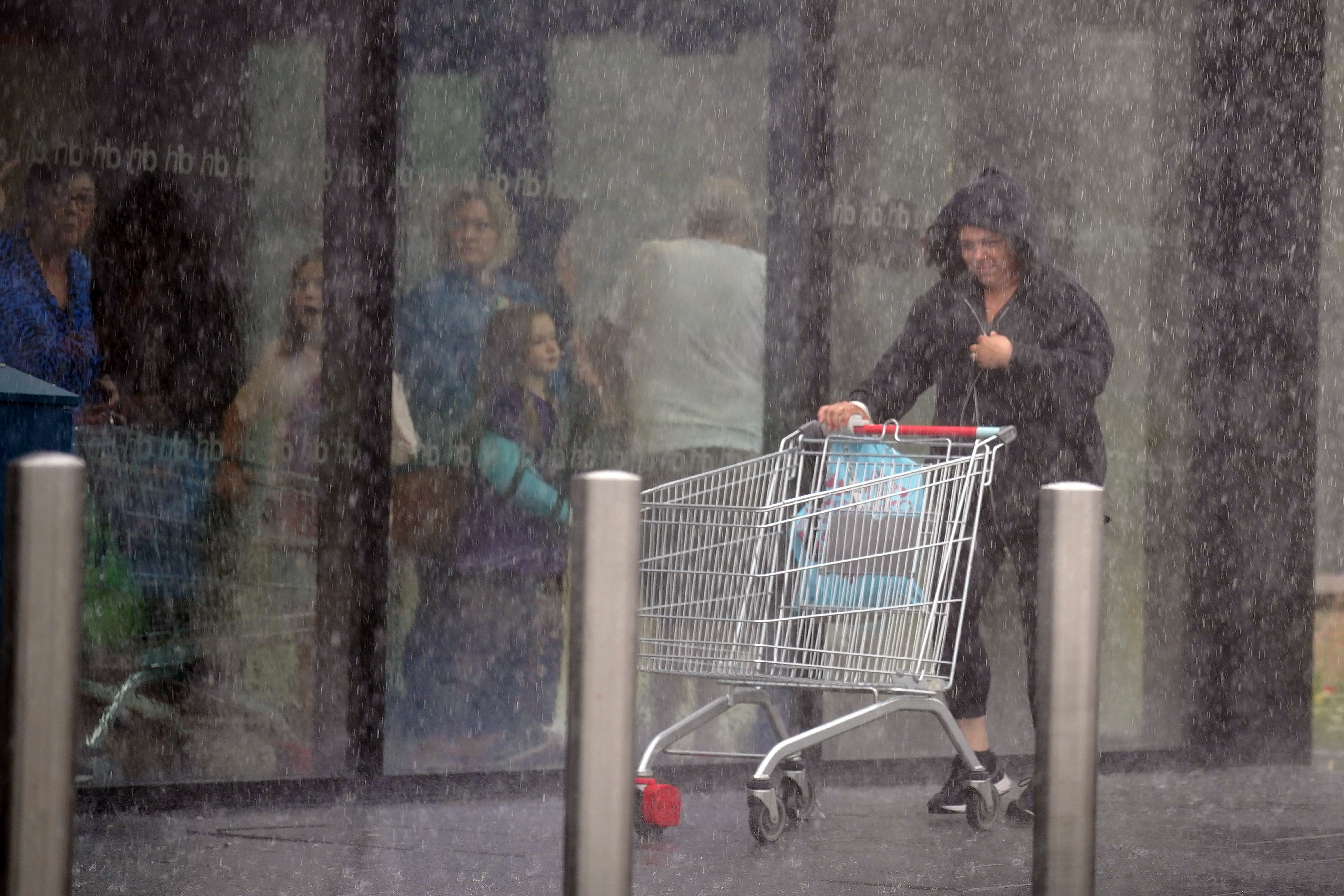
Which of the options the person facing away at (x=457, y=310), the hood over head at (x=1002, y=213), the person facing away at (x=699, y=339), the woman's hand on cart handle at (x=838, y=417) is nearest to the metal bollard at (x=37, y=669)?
the woman's hand on cart handle at (x=838, y=417)

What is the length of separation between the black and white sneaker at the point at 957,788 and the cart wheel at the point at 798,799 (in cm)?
47

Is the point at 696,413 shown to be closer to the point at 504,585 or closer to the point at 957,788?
the point at 504,585

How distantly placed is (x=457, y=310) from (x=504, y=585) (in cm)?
98

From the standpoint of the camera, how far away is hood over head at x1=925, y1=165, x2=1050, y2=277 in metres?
6.28

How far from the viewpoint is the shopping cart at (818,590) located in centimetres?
543

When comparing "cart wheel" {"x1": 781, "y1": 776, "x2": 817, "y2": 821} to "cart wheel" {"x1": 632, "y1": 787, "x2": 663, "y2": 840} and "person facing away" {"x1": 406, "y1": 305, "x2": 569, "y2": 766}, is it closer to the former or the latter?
"cart wheel" {"x1": 632, "y1": 787, "x2": 663, "y2": 840}

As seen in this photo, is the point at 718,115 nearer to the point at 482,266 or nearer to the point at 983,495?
the point at 482,266

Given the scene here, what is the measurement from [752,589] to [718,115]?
7.45 ft

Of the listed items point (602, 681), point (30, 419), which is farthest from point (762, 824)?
point (602, 681)

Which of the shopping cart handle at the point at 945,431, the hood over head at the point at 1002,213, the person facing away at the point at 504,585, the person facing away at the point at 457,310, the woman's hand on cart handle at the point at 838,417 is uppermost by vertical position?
the hood over head at the point at 1002,213

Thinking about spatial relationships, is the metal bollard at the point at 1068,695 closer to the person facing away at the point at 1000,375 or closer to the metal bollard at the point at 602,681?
the metal bollard at the point at 602,681

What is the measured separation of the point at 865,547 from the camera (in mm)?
5516

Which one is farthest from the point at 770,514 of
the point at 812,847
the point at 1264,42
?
the point at 1264,42

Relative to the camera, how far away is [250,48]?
21.1 ft
